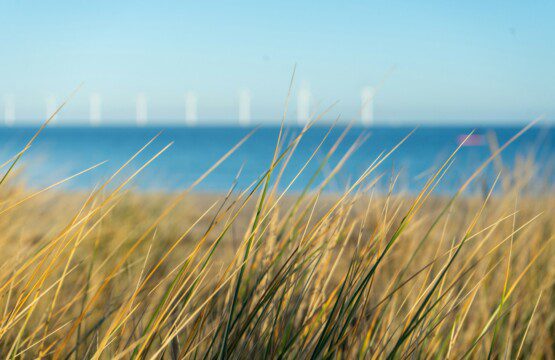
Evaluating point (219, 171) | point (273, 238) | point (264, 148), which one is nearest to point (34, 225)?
point (273, 238)

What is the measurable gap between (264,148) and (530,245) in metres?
33.9

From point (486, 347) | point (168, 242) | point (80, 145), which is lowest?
point (80, 145)

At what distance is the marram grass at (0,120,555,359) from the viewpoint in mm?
925

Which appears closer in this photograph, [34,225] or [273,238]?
[273,238]

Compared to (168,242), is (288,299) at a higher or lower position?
higher

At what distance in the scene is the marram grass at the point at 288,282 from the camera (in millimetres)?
925

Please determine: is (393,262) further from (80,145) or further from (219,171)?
(80,145)

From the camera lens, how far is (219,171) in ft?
69.7

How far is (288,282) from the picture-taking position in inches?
41.4

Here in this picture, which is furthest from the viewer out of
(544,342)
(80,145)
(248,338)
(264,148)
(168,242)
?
(80,145)

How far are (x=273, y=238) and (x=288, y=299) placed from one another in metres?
0.20

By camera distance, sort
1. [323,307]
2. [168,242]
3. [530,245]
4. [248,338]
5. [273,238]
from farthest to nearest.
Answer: [168,242] < [530,245] < [273,238] < [323,307] < [248,338]

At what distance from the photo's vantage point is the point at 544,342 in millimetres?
1657

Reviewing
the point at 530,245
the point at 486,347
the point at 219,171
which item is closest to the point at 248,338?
the point at 486,347
